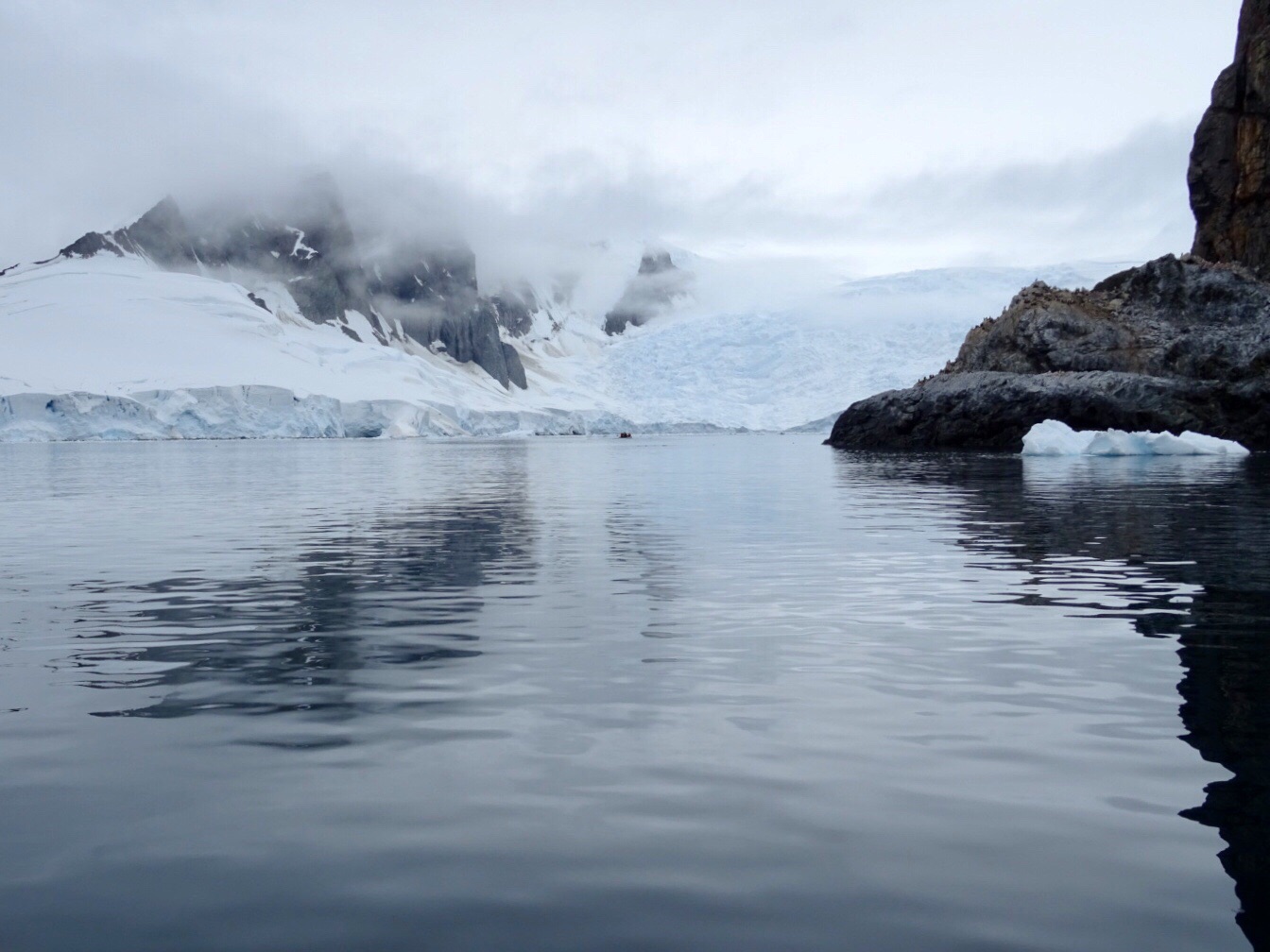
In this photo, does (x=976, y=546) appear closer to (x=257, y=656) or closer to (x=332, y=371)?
(x=257, y=656)

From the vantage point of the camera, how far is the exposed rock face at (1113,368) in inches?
1793

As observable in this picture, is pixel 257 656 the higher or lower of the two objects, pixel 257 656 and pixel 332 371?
the lower

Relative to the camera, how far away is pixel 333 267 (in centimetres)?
17775

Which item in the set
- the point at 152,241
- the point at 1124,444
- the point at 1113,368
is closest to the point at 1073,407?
the point at 1113,368

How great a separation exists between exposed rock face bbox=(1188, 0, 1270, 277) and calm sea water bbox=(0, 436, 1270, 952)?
47084mm

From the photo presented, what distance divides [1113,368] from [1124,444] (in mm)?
9814

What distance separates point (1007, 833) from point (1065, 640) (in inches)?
155

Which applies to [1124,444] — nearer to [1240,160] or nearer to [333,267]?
[1240,160]

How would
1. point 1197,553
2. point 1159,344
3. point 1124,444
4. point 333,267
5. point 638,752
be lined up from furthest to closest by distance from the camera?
point 333,267
point 1159,344
point 1124,444
point 1197,553
point 638,752

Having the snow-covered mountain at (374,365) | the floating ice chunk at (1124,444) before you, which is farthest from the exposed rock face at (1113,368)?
the snow-covered mountain at (374,365)

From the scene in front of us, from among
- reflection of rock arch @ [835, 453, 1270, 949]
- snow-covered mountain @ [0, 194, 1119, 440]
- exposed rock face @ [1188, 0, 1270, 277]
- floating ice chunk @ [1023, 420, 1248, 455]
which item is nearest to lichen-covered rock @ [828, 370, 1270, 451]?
floating ice chunk @ [1023, 420, 1248, 455]

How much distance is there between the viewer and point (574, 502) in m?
21.6

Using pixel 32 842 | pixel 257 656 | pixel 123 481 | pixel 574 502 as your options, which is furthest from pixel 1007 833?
pixel 123 481

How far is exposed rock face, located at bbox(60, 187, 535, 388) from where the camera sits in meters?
164
